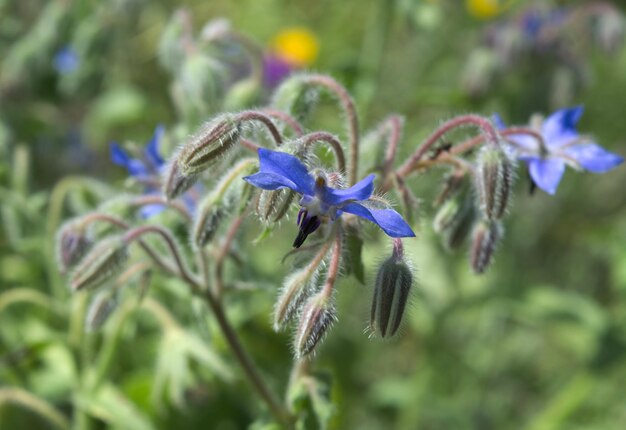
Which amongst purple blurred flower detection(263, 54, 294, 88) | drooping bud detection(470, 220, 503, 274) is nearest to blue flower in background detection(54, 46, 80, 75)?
purple blurred flower detection(263, 54, 294, 88)

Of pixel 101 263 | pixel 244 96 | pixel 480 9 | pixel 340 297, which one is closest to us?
pixel 101 263

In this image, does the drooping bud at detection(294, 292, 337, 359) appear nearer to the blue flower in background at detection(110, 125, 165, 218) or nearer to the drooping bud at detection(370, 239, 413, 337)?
the drooping bud at detection(370, 239, 413, 337)

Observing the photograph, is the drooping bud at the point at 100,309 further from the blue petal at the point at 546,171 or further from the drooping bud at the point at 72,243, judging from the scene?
the blue petal at the point at 546,171

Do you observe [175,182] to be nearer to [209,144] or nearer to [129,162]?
[209,144]

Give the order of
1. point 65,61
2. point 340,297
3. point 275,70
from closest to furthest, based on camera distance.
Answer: point 340,297 → point 65,61 → point 275,70

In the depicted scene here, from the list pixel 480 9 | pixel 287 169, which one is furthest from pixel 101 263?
pixel 480 9

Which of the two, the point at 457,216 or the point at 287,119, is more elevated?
the point at 287,119
